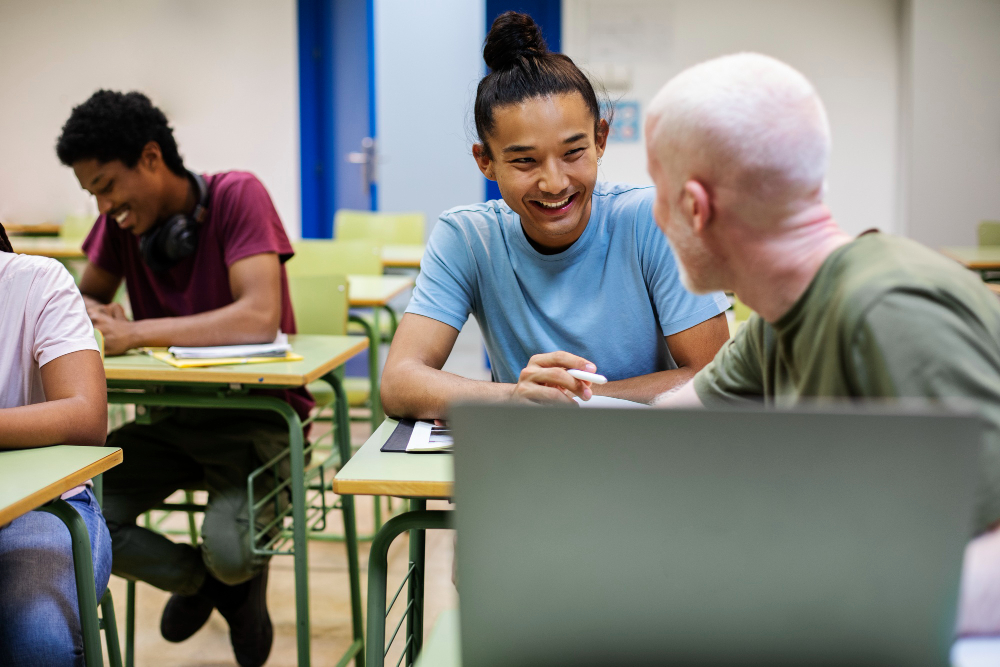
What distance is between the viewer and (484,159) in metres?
1.64

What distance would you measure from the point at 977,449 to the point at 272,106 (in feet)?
19.3

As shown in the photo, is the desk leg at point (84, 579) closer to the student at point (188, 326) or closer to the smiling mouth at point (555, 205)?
the student at point (188, 326)

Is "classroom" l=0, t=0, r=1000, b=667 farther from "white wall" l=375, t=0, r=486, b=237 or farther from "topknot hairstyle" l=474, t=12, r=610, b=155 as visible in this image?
"white wall" l=375, t=0, r=486, b=237

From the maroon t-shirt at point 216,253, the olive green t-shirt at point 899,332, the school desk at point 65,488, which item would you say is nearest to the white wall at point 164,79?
the maroon t-shirt at point 216,253

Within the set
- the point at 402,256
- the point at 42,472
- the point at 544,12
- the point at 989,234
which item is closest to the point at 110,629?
the point at 42,472

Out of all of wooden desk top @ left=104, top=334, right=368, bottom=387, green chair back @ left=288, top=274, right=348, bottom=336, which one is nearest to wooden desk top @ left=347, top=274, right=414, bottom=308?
green chair back @ left=288, top=274, right=348, bottom=336

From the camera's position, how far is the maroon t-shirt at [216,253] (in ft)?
7.14

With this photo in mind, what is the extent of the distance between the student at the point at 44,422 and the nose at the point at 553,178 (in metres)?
0.80

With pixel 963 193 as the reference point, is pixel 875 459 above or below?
below

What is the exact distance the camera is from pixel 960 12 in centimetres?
505

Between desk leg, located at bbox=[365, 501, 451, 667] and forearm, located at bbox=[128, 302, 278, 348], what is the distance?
0.96 m

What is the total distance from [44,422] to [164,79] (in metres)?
5.32

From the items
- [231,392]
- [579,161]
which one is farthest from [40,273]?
[579,161]

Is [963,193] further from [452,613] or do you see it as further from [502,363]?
[452,613]
